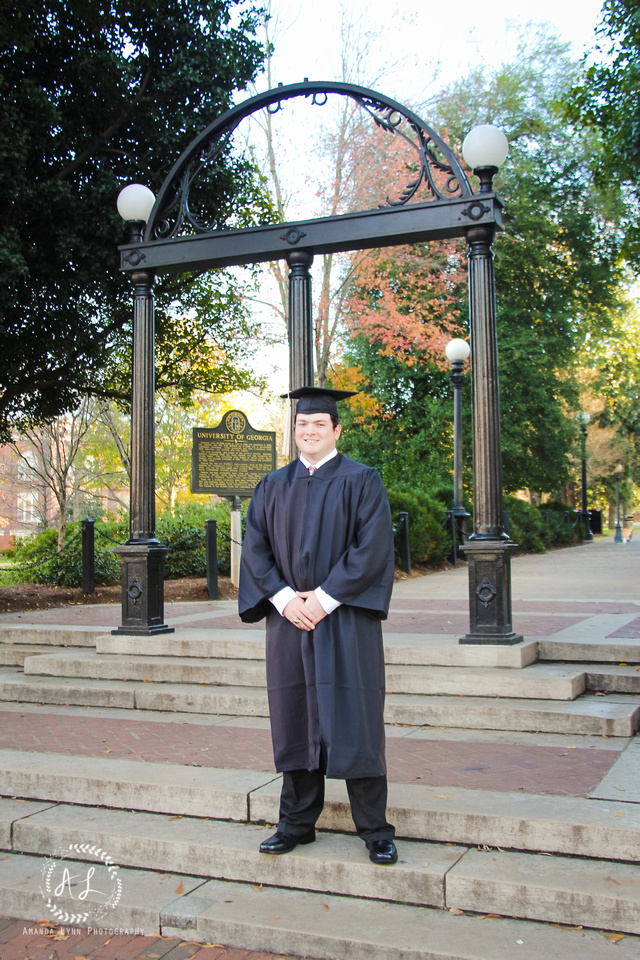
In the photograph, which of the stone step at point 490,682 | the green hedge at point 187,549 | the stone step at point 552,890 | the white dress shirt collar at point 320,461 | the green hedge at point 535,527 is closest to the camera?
the stone step at point 552,890

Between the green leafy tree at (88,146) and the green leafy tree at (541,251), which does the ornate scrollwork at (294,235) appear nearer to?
the green leafy tree at (88,146)

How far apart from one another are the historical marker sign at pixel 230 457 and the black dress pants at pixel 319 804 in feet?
28.5

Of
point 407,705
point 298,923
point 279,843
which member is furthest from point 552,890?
point 407,705

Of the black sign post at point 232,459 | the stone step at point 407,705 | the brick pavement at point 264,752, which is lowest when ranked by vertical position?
the brick pavement at point 264,752

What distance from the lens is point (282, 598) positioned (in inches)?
145

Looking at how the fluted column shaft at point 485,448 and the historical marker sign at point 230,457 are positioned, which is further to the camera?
the historical marker sign at point 230,457

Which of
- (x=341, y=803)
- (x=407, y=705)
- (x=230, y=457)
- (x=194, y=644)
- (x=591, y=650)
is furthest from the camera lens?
(x=230, y=457)

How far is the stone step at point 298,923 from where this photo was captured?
122 inches

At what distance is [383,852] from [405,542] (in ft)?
38.5

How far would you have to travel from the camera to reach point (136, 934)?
3541 mm

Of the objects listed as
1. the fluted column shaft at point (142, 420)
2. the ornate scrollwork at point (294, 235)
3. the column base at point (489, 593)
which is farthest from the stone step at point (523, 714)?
the ornate scrollwork at point (294, 235)

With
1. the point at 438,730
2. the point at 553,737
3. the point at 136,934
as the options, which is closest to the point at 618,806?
the point at 553,737

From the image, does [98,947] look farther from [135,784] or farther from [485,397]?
[485,397]

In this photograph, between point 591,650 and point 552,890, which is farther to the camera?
point 591,650
